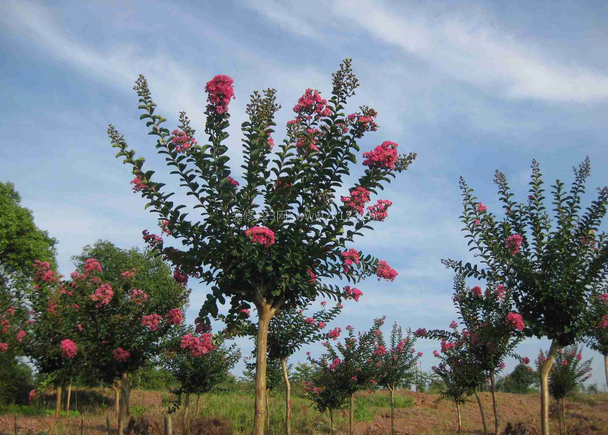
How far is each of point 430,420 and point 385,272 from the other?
19.5m

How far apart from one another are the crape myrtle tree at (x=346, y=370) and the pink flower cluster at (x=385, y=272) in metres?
10.5

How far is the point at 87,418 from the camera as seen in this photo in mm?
18109

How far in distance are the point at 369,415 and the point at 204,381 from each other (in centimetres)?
1035

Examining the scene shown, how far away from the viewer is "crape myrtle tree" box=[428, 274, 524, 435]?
355 inches

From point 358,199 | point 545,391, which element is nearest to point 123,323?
point 358,199

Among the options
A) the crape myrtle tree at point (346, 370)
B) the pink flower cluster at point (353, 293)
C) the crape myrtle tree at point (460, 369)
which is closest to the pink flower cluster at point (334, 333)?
the crape myrtle tree at point (346, 370)

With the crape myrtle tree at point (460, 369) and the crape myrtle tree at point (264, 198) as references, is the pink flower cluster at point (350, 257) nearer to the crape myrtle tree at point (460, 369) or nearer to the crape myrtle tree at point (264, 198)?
the crape myrtle tree at point (264, 198)

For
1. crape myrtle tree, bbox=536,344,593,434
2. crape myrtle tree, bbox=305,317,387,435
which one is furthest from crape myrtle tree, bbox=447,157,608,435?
crape myrtle tree, bbox=536,344,593,434

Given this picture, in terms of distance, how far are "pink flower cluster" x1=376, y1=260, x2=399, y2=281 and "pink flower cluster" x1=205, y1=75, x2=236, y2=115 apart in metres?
2.64

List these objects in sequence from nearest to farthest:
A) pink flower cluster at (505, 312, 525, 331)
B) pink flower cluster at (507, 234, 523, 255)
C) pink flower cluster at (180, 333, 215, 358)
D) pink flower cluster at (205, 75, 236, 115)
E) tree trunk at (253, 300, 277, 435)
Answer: tree trunk at (253, 300, 277, 435) → pink flower cluster at (205, 75, 236, 115) → pink flower cluster at (505, 312, 525, 331) → pink flower cluster at (507, 234, 523, 255) → pink flower cluster at (180, 333, 215, 358)

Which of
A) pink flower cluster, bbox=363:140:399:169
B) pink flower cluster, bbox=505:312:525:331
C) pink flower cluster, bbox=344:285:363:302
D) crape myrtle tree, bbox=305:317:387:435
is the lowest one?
crape myrtle tree, bbox=305:317:387:435

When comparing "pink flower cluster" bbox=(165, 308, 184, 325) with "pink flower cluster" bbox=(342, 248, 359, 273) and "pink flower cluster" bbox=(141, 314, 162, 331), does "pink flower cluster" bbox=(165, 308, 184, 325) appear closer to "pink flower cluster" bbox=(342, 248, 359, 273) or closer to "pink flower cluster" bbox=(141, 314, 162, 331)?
"pink flower cluster" bbox=(141, 314, 162, 331)

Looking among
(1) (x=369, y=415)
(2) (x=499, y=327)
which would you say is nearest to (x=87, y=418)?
(1) (x=369, y=415)

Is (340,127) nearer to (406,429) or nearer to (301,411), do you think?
(406,429)
